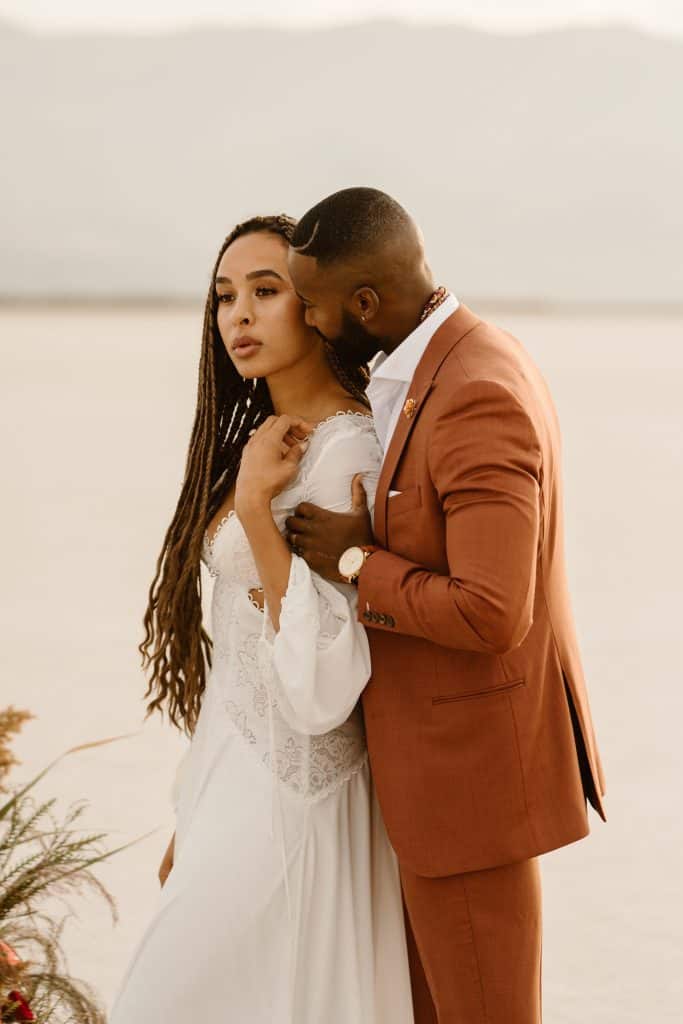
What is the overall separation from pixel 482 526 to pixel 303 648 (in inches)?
14.6

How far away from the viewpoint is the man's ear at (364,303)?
2.11 m

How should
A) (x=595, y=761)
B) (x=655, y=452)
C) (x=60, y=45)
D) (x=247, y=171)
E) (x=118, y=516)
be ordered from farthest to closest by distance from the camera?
1. (x=60, y=45)
2. (x=247, y=171)
3. (x=655, y=452)
4. (x=118, y=516)
5. (x=595, y=761)

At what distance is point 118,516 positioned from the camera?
456 inches

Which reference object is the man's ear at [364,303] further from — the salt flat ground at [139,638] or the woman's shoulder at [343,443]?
the salt flat ground at [139,638]

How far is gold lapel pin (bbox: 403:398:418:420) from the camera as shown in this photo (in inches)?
81.9

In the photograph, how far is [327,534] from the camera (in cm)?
216

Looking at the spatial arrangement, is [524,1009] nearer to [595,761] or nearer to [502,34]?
[595,761]

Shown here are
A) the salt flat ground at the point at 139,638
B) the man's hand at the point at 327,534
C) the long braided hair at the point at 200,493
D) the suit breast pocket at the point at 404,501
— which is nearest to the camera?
the suit breast pocket at the point at 404,501

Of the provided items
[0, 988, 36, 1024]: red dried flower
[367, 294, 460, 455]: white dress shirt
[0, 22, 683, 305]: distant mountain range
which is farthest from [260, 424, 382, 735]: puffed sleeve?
[0, 22, 683, 305]: distant mountain range

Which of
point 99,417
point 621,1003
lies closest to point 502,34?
point 99,417

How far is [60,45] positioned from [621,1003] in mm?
79275

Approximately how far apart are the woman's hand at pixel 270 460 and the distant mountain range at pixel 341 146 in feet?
180

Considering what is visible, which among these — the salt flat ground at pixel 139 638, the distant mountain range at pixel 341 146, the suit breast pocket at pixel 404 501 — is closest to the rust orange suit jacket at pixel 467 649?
the suit breast pocket at pixel 404 501

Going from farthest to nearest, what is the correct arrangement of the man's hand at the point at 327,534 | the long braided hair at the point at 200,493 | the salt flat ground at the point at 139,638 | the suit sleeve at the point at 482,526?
the salt flat ground at the point at 139,638 → the long braided hair at the point at 200,493 → the man's hand at the point at 327,534 → the suit sleeve at the point at 482,526
